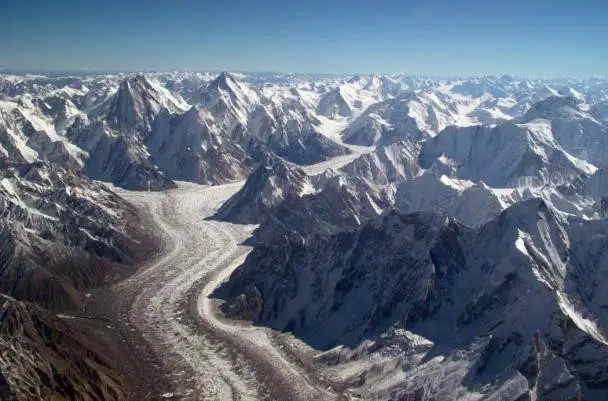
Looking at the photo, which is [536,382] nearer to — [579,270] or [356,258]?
[579,270]

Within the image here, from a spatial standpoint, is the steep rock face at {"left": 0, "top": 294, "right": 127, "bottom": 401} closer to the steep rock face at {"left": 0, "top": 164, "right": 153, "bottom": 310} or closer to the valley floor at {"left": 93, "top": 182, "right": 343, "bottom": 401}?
the valley floor at {"left": 93, "top": 182, "right": 343, "bottom": 401}

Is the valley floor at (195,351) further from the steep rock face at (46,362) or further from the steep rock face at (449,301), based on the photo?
the steep rock face at (449,301)

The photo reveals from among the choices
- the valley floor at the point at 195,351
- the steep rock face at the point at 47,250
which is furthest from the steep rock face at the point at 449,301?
A: the steep rock face at the point at 47,250

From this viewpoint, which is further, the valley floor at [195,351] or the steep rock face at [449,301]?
the valley floor at [195,351]

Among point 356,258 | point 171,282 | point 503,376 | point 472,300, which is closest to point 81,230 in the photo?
point 171,282

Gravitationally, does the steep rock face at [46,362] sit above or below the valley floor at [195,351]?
above
